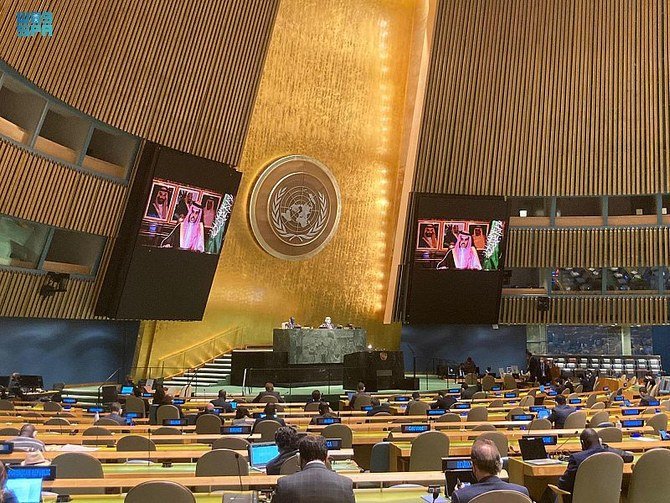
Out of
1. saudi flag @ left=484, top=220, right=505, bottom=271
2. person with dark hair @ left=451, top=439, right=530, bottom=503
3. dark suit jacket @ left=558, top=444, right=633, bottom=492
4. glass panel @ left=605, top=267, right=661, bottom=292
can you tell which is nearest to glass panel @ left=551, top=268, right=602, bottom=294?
glass panel @ left=605, top=267, right=661, bottom=292

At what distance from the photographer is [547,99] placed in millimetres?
21953

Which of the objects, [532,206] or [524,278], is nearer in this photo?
[532,206]

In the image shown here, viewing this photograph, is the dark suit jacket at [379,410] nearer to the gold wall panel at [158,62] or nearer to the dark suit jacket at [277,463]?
the dark suit jacket at [277,463]

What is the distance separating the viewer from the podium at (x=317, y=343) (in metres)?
19.0

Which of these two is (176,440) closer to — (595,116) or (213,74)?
(213,74)

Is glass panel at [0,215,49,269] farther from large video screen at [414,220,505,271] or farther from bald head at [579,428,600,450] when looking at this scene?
bald head at [579,428,600,450]

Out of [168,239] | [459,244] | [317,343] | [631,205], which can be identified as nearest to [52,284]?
[168,239]

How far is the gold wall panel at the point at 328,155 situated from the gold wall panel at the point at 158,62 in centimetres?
201

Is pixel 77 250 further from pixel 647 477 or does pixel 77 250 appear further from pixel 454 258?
pixel 647 477

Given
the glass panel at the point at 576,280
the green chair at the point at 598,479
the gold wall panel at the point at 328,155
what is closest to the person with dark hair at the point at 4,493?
the green chair at the point at 598,479

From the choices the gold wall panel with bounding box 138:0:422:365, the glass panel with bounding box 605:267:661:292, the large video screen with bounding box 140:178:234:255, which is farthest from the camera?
the glass panel with bounding box 605:267:661:292

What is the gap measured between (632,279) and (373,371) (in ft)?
36.2

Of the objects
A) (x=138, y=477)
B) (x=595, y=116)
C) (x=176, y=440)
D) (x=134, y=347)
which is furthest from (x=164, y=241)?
(x=595, y=116)

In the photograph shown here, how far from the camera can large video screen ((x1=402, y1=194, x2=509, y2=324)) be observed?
21.6m
